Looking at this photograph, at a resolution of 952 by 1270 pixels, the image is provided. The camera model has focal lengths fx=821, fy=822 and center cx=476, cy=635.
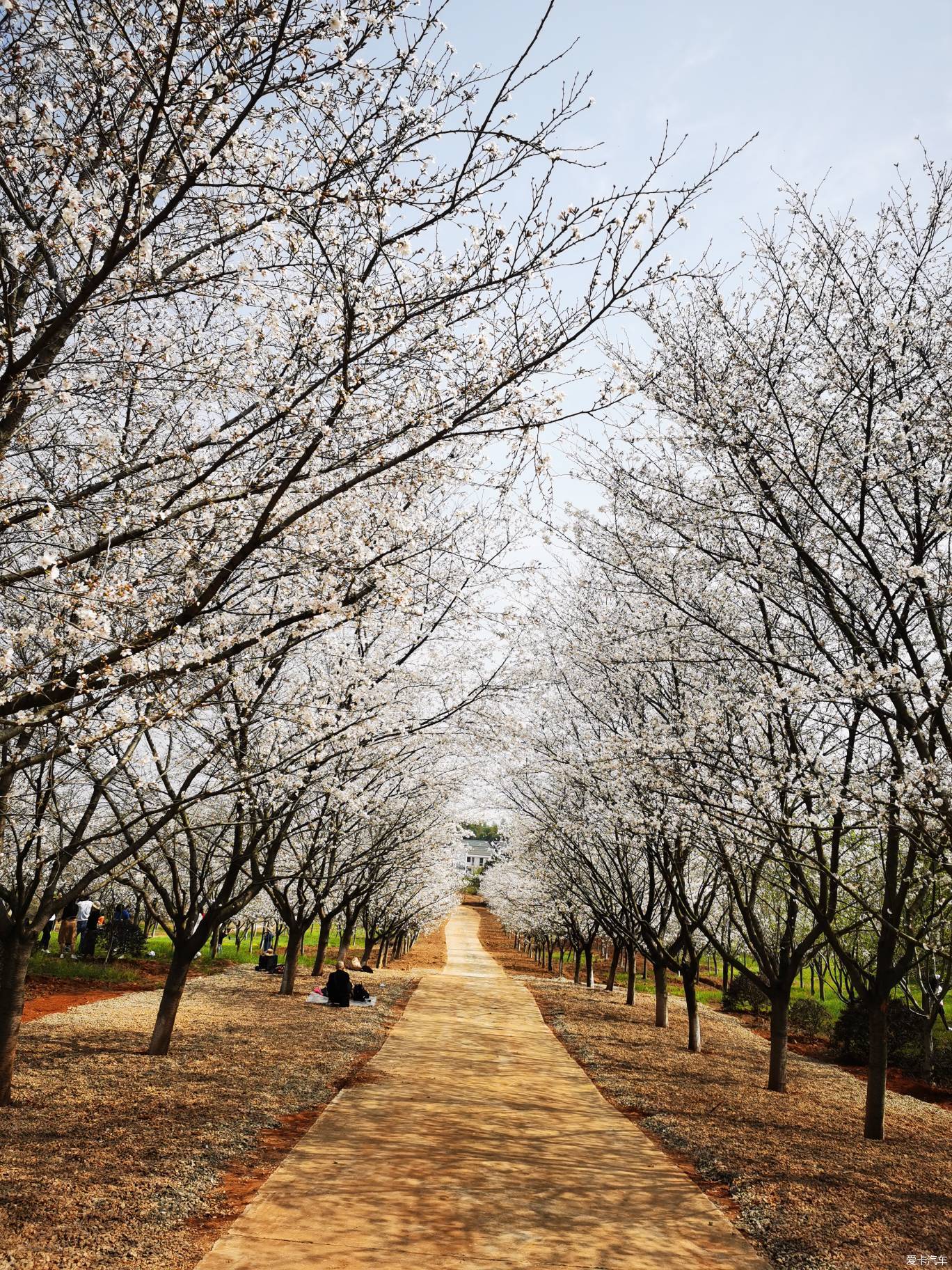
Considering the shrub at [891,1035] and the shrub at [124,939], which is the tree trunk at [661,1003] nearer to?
the shrub at [891,1035]

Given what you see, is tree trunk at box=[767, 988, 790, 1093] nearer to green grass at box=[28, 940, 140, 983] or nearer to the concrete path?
the concrete path

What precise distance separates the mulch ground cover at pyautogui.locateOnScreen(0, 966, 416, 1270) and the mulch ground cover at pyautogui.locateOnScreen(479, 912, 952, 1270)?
3.45m

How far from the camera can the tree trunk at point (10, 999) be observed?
741cm

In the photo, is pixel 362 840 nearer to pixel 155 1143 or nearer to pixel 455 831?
pixel 455 831

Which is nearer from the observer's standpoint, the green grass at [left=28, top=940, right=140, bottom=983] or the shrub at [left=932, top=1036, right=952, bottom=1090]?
the shrub at [left=932, top=1036, right=952, bottom=1090]

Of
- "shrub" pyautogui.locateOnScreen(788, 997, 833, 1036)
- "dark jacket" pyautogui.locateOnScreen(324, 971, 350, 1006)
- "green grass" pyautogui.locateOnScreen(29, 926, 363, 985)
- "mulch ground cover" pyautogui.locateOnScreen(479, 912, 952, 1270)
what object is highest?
"mulch ground cover" pyautogui.locateOnScreen(479, 912, 952, 1270)

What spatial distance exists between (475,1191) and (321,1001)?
36.9 feet

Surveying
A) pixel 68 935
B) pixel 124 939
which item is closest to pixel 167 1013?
pixel 124 939

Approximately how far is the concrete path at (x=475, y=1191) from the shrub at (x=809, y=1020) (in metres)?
14.8

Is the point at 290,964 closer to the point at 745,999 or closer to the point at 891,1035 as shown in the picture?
the point at 891,1035

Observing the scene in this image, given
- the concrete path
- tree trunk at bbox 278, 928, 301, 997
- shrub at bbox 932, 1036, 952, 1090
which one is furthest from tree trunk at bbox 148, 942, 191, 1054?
shrub at bbox 932, 1036, 952, 1090

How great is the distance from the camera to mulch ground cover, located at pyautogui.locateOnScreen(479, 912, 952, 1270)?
5.44 meters

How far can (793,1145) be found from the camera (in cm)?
789

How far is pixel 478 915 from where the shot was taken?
91.7 meters
